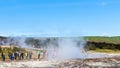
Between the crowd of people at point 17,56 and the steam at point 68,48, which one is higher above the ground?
the crowd of people at point 17,56

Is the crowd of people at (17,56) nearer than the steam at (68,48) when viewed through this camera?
Yes

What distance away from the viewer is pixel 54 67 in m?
42.1

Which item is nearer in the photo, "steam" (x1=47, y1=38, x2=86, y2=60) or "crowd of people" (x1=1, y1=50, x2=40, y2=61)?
"crowd of people" (x1=1, y1=50, x2=40, y2=61)

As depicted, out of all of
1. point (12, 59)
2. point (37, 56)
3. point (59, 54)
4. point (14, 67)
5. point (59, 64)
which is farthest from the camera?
point (59, 54)

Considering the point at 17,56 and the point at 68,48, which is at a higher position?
the point at 17,56

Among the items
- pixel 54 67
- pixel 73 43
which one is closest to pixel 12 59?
pixel 54 67

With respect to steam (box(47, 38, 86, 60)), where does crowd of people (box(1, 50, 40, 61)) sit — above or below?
above

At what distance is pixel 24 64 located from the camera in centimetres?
4438

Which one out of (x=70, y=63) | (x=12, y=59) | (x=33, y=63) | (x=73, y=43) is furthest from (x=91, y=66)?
(x=73, y=43)

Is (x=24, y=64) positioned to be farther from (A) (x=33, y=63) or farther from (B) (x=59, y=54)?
(B) (x=59, y=54)

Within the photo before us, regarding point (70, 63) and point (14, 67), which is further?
point (70, 63)

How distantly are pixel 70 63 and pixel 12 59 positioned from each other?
843 centimetres

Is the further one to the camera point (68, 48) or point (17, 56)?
point (68, 48)

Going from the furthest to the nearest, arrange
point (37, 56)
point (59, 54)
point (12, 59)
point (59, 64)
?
1. point (59, 54)
2. point (37, 56)
3. point (12, 59)
4. point (59, 64)
